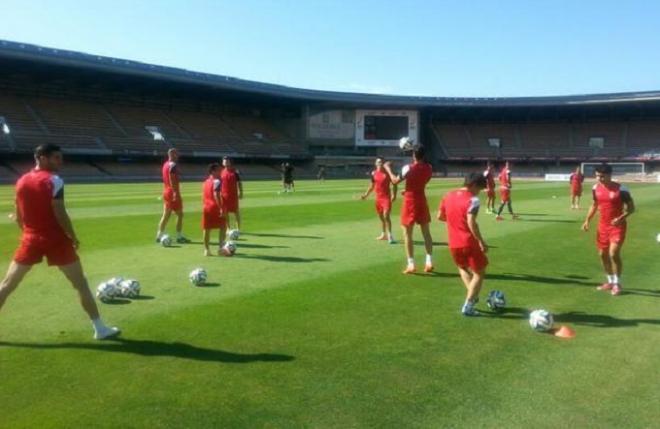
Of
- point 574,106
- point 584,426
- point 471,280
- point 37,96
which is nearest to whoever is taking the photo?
point 584,426

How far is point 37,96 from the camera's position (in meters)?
55.4

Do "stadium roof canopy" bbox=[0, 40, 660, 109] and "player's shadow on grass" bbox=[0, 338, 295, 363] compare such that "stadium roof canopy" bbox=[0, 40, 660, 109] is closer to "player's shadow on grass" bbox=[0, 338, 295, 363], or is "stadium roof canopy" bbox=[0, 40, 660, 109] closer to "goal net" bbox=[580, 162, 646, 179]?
"goal net" bbox=[580, 162, 646, 179]

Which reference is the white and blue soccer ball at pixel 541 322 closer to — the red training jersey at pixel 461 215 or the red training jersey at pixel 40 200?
the red training jersey at pixel 461 215

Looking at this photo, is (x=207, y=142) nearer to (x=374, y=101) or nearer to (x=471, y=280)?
(x=374, y=101)

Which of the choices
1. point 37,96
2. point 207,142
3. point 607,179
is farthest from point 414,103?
point 607,179

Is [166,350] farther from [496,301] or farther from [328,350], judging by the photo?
[496,301]

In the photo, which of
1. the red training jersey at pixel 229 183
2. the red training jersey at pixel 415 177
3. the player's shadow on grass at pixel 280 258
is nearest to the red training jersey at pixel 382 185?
the red training jersey at pixel 229 183

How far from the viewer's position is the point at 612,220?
29.6 ft

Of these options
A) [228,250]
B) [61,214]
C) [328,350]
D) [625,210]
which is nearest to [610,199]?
[625,210]

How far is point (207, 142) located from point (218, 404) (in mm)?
60927

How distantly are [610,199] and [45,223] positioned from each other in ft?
24.9

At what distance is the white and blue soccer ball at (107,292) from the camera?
26.1 ft

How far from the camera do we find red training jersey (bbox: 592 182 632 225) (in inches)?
351

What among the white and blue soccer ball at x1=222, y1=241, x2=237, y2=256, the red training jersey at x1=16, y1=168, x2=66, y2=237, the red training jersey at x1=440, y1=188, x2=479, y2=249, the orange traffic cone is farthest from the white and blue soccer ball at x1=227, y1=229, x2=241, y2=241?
the orange traffic cone
